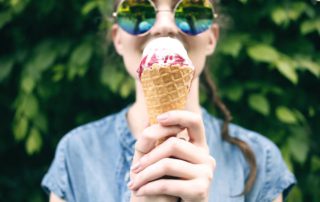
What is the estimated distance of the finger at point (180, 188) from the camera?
1345mm

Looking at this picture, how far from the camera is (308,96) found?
281cm

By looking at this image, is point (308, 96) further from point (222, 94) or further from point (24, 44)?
point (24, 44)

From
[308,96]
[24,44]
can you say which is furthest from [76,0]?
[308,96]

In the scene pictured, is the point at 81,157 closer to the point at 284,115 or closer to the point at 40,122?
the point at 40,122

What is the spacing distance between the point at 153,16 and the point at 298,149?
1215mm

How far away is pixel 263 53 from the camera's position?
260cm

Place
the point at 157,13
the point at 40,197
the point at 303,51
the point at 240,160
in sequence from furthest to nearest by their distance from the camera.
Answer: the point at 40,197, the point at 303,51, the point at 240,160, the point at 157,13

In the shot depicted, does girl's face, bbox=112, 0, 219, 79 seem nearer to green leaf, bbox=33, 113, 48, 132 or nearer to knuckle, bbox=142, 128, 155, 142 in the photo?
knuckle, bbox=142, 128, 155, 142

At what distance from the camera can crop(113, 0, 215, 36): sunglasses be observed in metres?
1.81

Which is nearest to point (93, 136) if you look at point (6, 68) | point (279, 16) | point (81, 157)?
point (81, 157)

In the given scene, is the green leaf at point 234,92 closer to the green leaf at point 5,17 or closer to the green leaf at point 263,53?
the green leaf at point 263,53

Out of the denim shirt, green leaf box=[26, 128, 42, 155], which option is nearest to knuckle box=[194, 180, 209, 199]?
the denim shirt

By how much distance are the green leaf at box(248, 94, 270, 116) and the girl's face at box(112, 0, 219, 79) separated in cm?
69

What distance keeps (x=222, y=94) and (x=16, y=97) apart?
3.52ft
